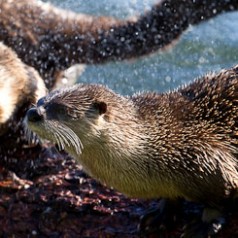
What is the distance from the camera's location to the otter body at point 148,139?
318 centimetres

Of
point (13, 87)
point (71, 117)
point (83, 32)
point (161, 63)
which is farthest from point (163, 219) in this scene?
point (161, 63)

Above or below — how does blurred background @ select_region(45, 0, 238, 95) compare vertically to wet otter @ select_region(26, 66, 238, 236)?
below

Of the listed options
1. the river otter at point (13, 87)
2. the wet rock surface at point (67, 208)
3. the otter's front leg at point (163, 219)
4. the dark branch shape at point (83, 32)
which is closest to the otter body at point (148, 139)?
the otter's front leg at point (163, 219)

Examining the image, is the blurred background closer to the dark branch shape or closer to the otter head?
the dark branch shape

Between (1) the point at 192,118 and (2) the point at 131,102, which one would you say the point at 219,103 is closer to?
(1) the point at 192,118

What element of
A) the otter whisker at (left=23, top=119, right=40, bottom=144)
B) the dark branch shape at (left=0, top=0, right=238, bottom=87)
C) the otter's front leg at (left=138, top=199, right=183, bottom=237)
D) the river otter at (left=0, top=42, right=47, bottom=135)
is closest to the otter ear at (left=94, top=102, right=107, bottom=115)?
the otter whisker at (left=23, top=119, right=40, bottom=144)

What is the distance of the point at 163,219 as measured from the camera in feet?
11.4

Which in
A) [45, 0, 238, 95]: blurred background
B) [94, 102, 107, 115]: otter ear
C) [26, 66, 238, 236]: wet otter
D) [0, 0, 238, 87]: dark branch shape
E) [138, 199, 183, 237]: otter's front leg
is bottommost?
[45, 0, 238, 95]: blurred background

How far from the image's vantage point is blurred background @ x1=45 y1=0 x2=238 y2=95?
7.39 m

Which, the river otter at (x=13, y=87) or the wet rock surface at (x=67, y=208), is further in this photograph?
the river otter at (x=13, y=87)

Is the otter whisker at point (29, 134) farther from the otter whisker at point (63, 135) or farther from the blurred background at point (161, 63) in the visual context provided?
the blurred background at point (161, 63)

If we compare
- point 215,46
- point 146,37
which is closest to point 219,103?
point 146,37

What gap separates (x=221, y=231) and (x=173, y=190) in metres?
0.27

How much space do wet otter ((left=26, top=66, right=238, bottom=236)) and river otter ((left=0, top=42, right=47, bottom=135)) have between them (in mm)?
1307
